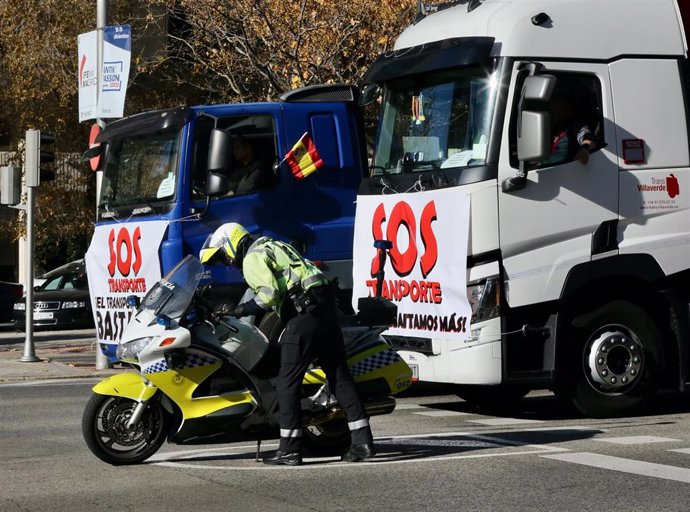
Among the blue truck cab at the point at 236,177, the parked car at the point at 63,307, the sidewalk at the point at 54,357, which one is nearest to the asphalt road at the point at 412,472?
the blue truck cab at the point at 236,177

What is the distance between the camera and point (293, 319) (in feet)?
28.8

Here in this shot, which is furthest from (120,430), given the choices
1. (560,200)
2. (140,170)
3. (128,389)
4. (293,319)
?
(140,170)

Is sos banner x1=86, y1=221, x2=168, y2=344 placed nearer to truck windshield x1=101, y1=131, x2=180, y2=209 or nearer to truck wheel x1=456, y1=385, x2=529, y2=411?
truck windshield x1=101, y1=131, x2=180, y2=209

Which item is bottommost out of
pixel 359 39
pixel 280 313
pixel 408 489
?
pixel 408 489

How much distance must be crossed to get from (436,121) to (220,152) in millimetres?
2422

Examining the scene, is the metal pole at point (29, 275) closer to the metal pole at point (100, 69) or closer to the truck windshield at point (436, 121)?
the metal pole at point (100, 69)

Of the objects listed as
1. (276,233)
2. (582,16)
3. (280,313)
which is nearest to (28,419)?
(276,233)

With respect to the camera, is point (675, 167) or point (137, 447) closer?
point (137, 447)

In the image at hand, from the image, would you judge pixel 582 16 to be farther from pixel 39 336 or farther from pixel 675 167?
pixel 39 336

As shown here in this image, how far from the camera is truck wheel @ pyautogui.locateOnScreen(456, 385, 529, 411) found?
41.3ft

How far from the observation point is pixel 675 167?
1112cm

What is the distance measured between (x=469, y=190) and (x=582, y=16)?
1733 millimetres

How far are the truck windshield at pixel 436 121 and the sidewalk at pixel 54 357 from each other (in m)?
6.11

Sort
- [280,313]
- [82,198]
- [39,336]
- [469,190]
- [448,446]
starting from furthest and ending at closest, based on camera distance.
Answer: [82,198]
[39,336]
[469,190]
[448,446]
[280,313]
